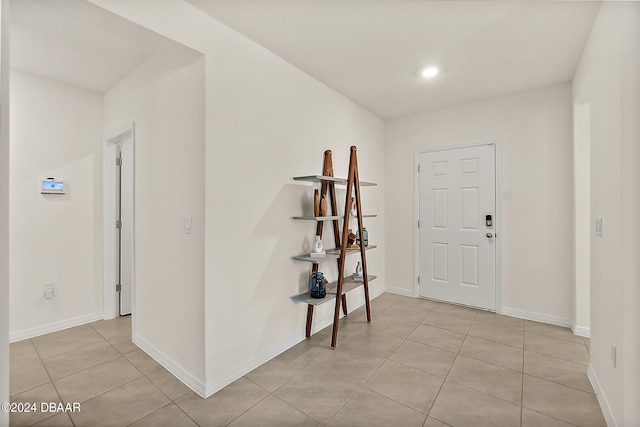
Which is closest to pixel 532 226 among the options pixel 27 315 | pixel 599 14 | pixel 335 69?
pixel 599 14

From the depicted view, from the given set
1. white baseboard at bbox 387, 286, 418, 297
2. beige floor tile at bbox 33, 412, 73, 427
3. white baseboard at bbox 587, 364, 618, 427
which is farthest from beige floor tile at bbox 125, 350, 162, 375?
white baseboard at bbox 387, 286, 418, 297

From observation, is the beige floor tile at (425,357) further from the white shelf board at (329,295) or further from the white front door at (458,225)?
the white front door at (458,225)

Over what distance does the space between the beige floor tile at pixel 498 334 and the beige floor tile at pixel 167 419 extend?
2.52 metres

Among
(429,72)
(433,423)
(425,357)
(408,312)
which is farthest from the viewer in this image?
(408,312)

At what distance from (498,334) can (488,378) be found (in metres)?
0.93

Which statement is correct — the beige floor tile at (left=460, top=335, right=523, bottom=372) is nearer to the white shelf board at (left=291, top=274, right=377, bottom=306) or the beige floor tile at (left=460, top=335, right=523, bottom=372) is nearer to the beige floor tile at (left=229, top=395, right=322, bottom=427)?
the white shelf board at (left=291, top=274, right=377, bottom=306)

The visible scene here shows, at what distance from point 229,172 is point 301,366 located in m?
1.56

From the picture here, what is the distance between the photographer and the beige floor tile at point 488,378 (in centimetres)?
201

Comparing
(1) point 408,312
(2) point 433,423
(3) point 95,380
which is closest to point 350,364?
→ (2) point 433,423

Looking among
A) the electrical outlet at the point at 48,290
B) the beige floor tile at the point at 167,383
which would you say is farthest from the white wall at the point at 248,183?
the electrical outlet at the point at 48,290

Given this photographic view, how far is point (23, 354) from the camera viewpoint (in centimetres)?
253

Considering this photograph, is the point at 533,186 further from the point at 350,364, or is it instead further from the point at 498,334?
the point at 350,364

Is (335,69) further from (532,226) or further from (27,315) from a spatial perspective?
(27,315)

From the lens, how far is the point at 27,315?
9.43 ft
